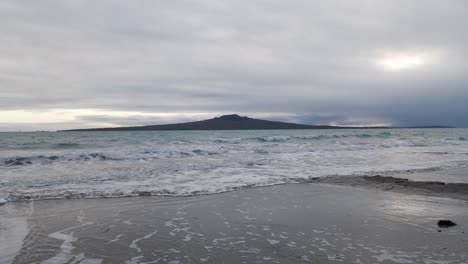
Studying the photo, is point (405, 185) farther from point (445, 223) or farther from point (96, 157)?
point (96, 157)

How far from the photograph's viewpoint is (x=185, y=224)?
7.47m

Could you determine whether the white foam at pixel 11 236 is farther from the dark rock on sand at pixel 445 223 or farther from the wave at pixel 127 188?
the dark rock on sand at pixel 445 223

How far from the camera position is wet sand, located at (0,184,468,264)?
18.1 feet

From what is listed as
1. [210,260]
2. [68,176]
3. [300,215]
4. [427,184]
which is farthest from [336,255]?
[68,176]

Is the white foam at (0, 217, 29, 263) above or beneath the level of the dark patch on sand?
beneath

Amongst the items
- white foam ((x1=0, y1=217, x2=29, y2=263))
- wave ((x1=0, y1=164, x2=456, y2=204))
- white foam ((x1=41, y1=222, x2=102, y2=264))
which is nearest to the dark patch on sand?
wave ((x1=0, y1=164, x2=456, y2=204))

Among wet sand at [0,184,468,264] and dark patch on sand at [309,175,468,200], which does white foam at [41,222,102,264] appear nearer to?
wet sand at [0,184,468,264]

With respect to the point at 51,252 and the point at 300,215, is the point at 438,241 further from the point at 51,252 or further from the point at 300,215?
the point at 51,252

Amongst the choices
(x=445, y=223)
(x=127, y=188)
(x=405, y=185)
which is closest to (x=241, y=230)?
(x=445, y=223)

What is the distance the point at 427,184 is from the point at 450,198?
2.12 m

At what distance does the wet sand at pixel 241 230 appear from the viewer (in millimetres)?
5531

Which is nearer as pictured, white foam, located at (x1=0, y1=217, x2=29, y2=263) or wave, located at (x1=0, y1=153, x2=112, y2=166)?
white foam, located at (x1=0, y1=217, x2=29, y2=263)

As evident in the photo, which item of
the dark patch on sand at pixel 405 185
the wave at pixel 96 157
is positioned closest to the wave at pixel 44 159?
the wave at pixel 96 157

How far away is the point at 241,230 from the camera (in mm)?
6973
